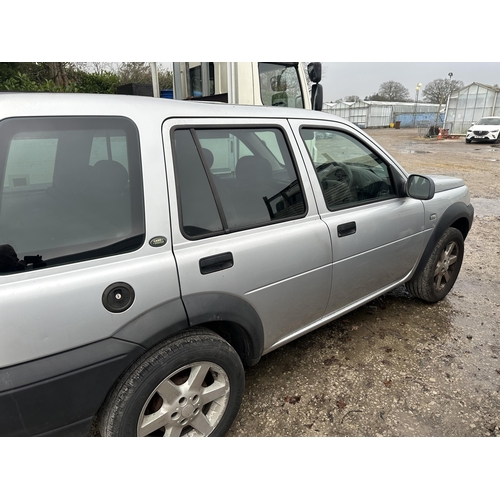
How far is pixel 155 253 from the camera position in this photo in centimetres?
174

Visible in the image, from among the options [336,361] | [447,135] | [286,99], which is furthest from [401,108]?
[336,361]

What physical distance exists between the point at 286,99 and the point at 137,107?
392cm

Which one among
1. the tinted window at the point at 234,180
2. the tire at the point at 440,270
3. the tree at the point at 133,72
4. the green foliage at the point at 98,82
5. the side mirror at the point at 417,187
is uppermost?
the tree at the point at 133,72

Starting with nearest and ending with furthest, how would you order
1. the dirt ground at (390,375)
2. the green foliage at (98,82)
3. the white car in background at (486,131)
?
the dirt ground at (390,375), the green foliage at (98,82), the white car in background at (486,131)

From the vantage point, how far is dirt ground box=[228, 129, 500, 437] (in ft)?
7.75

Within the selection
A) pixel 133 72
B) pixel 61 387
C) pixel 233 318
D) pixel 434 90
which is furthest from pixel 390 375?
pixel 434 90

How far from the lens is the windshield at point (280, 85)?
4934 millimetres

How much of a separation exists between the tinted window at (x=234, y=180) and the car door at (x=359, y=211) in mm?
203

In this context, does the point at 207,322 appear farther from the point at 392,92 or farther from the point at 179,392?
the point at 392,92

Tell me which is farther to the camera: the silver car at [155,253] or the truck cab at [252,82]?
the truck cab at [252,82]

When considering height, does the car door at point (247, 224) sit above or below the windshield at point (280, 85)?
below

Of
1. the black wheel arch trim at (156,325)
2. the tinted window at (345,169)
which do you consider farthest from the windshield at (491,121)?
the black wheel arch trim at (156,325)

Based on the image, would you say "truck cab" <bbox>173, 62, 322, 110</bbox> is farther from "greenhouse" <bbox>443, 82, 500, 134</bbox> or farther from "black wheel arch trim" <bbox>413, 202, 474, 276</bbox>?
"greenhouse" <bbox>443, 82, 500, 134</bbox>

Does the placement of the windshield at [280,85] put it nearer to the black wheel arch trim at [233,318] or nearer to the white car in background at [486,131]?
the black wheel arch trim at [233,318]
